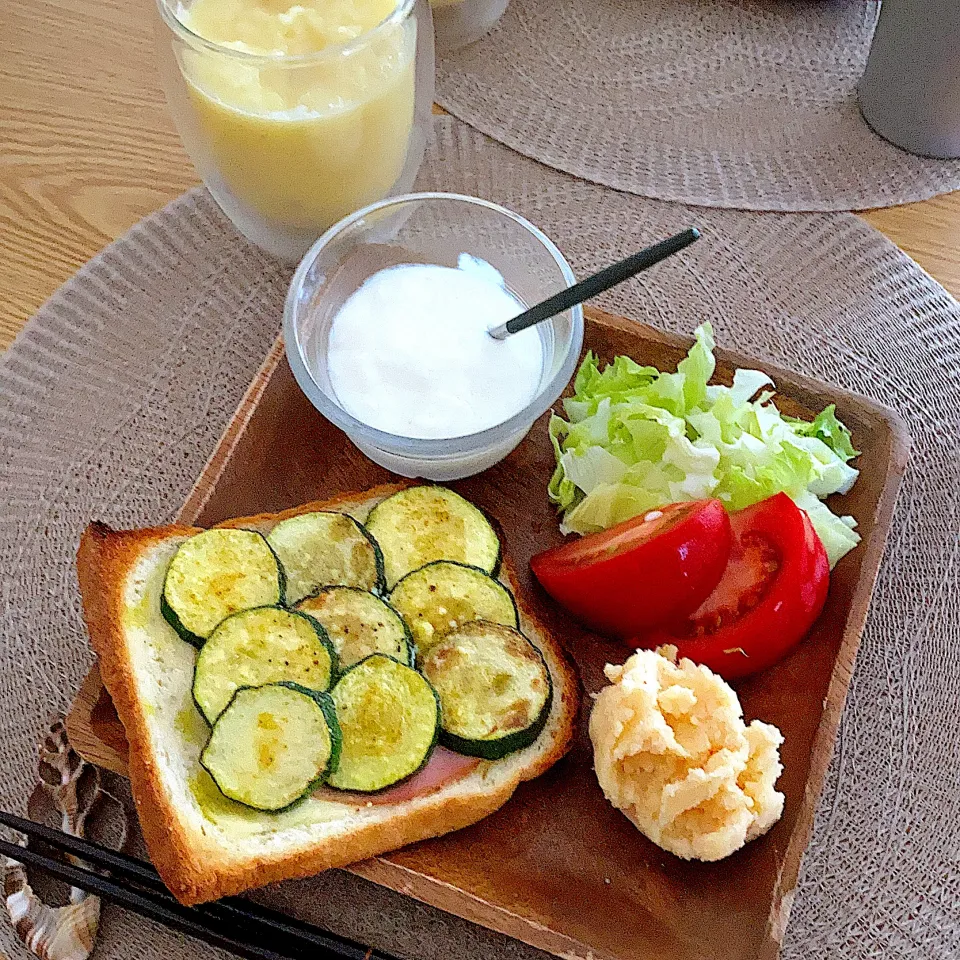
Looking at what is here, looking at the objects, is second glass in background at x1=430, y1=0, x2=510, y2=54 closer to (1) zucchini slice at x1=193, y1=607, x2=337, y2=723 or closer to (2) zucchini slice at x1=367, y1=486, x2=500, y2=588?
(2) zucchini slice at x1=367, y1=486, x2=500, y2=588

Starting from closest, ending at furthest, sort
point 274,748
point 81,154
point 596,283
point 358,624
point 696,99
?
1. point 274,748
2. point 358,624
3. point 596,283
4. point 81,154
5. point 696,99

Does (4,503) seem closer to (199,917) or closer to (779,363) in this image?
(199,917)

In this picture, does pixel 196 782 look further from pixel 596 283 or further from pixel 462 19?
pixel 462 19

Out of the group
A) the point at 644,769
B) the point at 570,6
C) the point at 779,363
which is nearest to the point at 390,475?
the point at 644,769

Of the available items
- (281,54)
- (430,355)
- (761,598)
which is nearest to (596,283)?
(430,355)

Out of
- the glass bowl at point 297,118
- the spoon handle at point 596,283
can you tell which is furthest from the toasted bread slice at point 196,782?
the glass bowl at point 297,118

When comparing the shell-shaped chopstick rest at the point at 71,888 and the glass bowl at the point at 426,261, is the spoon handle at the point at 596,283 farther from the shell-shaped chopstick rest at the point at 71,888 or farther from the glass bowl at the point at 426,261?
the shell-shaped chopstick rest at the point at 71,888
